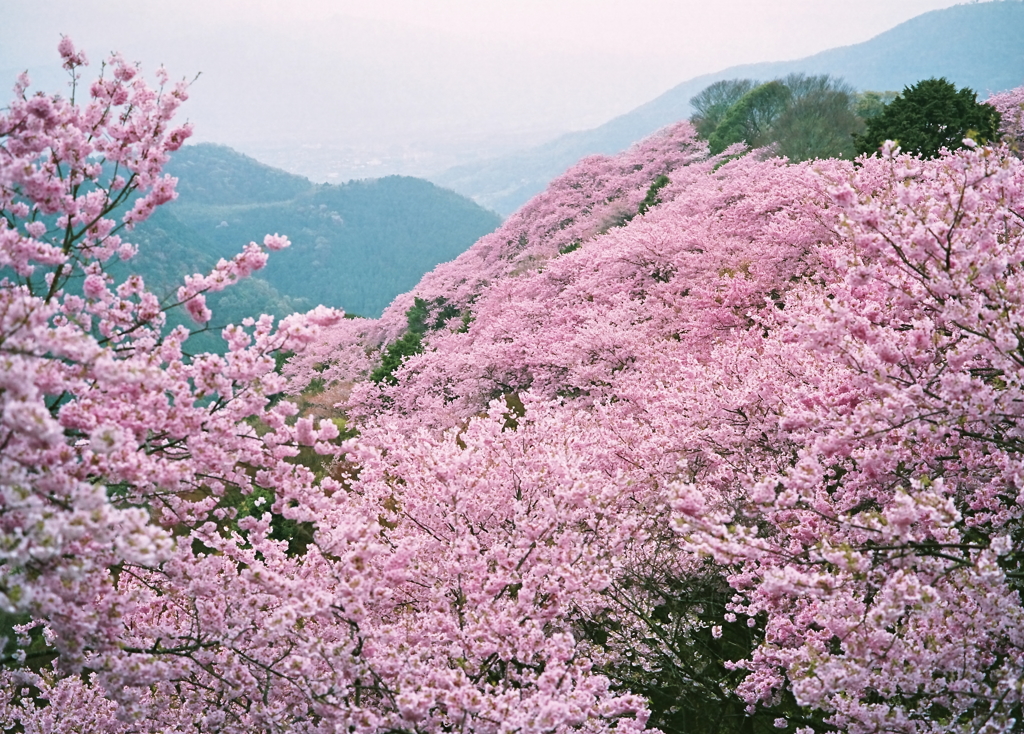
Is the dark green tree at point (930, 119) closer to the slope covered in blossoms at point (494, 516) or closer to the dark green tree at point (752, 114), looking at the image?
the slope covered in blossoms at point (494, 516)

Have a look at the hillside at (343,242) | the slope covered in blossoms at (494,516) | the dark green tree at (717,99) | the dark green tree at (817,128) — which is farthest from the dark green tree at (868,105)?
the hillside at (343,242)

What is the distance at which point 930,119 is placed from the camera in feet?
74.5

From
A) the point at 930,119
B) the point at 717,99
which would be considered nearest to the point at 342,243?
the point at 717,99

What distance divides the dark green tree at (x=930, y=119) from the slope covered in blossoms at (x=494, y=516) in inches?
676

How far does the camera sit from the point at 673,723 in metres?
8.88

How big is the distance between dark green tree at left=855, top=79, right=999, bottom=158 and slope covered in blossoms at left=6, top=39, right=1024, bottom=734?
17171mm

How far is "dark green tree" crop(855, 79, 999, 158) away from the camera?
2212 cm

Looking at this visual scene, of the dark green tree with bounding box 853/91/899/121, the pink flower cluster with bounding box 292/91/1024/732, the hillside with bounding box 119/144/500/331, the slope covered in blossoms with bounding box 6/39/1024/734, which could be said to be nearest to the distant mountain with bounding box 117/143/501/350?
the hillside with bounding box 119/144/500/331

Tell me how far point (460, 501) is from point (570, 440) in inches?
98.3

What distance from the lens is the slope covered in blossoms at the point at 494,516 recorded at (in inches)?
169

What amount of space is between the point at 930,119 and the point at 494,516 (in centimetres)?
2376

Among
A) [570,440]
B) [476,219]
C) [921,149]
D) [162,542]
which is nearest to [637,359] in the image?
[570,440]

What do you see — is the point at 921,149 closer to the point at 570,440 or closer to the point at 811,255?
the point at 811,255

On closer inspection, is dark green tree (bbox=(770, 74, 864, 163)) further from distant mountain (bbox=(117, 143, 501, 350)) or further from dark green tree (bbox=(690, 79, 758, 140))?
distant mountain (bbox=(117, 143, 501, 350))
